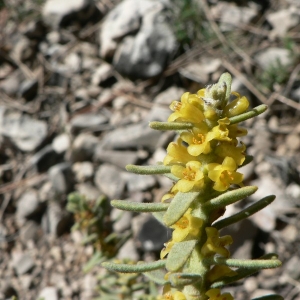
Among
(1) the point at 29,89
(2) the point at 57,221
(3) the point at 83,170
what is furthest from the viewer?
(1) the point at 29,89

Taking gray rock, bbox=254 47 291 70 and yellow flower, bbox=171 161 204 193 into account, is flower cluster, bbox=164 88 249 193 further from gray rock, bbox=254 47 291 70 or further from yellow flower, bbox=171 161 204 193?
gray rock, bbox=254 47 291 70

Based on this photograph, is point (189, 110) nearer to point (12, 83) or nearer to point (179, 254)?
point (179, 254)

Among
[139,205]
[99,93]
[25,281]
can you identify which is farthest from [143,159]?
[139,205]

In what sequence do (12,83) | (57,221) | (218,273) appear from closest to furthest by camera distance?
(218,273) < (57,221) < (12,83)

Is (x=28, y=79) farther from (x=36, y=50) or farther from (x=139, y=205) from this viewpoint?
(x=139, y=205)

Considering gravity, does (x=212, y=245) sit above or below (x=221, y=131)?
below

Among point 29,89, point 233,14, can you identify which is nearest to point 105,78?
point 29,89

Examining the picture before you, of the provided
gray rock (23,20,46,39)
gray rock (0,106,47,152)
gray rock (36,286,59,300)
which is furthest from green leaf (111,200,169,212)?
gray rock (23,20,46,39)
